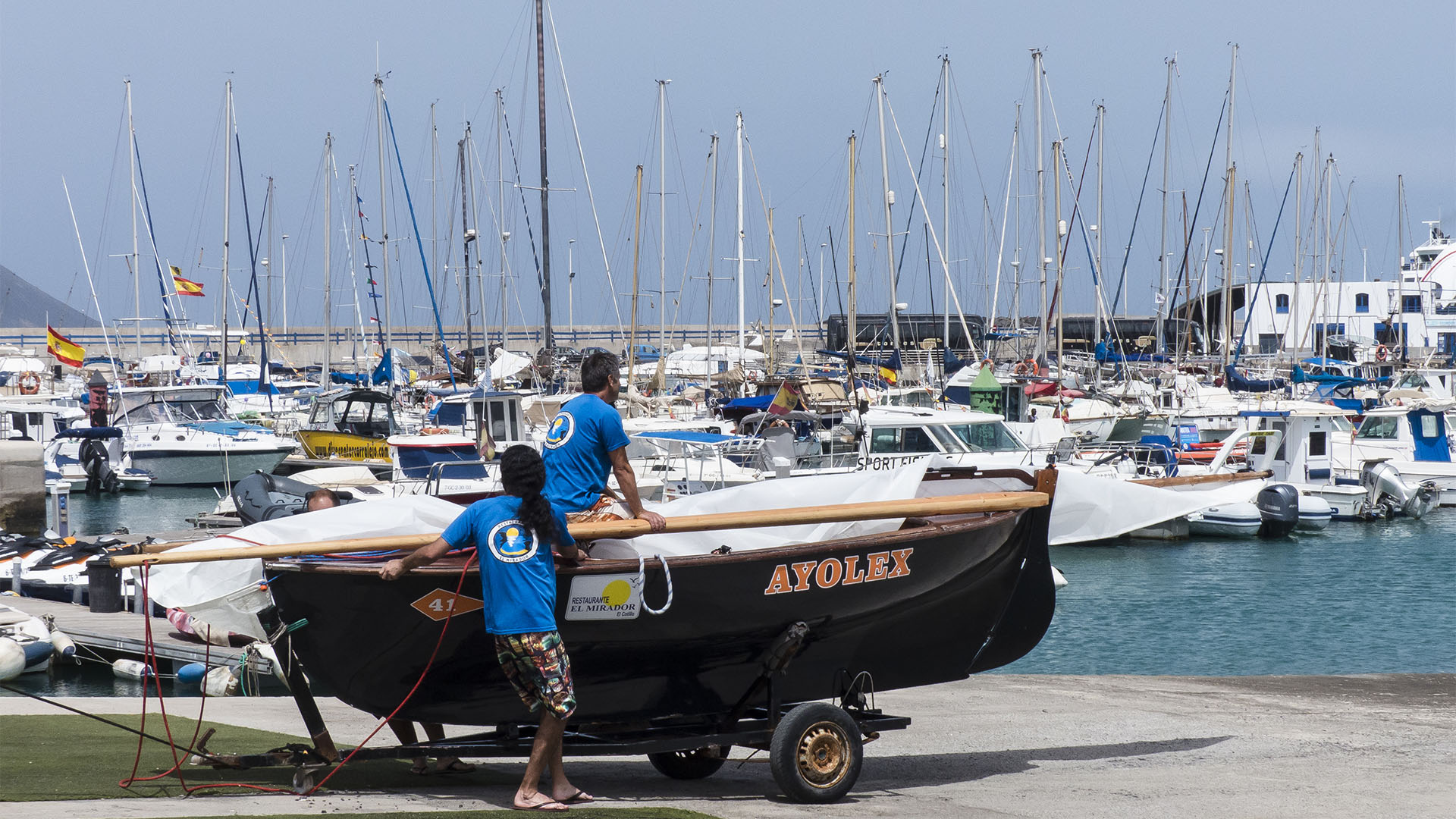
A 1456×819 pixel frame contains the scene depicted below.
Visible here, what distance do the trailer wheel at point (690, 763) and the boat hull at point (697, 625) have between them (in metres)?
0.59

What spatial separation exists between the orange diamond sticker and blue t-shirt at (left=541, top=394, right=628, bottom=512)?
0.76 metres

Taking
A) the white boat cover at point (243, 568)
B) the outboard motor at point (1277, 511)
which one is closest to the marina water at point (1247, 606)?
the outboard motor at point (1277, 511)

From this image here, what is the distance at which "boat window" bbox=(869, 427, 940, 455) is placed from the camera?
2461cm

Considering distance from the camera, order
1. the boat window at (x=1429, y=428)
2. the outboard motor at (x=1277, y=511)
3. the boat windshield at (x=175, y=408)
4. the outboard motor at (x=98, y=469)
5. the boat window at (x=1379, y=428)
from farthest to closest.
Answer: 1. the boat windshield at (x=175, y=408)
2. the outboard motor at (x=98, y=469)
3. the boat window at (x=1379, y=428)
4. the boat window at (x=1429, y=428)
5. the outboard motor at (x=1277, y=511)

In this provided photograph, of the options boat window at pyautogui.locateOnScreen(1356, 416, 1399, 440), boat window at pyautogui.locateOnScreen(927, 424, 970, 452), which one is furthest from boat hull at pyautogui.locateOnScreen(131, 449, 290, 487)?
boat window at pyautogui.locateOnScreen(1356, 416, 1399, 440)

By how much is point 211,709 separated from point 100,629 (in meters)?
5.18

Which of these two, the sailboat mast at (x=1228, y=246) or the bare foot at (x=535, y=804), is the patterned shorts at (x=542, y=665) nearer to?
the bare foot at (x=535, y=804)

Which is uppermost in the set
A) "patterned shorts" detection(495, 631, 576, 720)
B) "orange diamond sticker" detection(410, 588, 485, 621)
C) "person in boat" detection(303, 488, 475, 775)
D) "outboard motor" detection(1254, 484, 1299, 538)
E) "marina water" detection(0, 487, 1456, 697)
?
"orange diamond sticker" detection(410, 588, 485, 621)

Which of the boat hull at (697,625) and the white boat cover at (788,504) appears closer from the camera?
the boat hull at (697,625)

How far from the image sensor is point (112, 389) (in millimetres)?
36938

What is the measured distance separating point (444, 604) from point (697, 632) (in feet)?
3.98

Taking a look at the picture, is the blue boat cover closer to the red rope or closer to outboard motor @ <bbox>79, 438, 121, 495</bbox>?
outboard motor @ <bbox>79, 438, 121, 495</bbox>

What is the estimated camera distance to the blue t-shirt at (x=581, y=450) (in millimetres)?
6445

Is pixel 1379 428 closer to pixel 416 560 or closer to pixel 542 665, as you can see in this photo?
pixel 542 665
